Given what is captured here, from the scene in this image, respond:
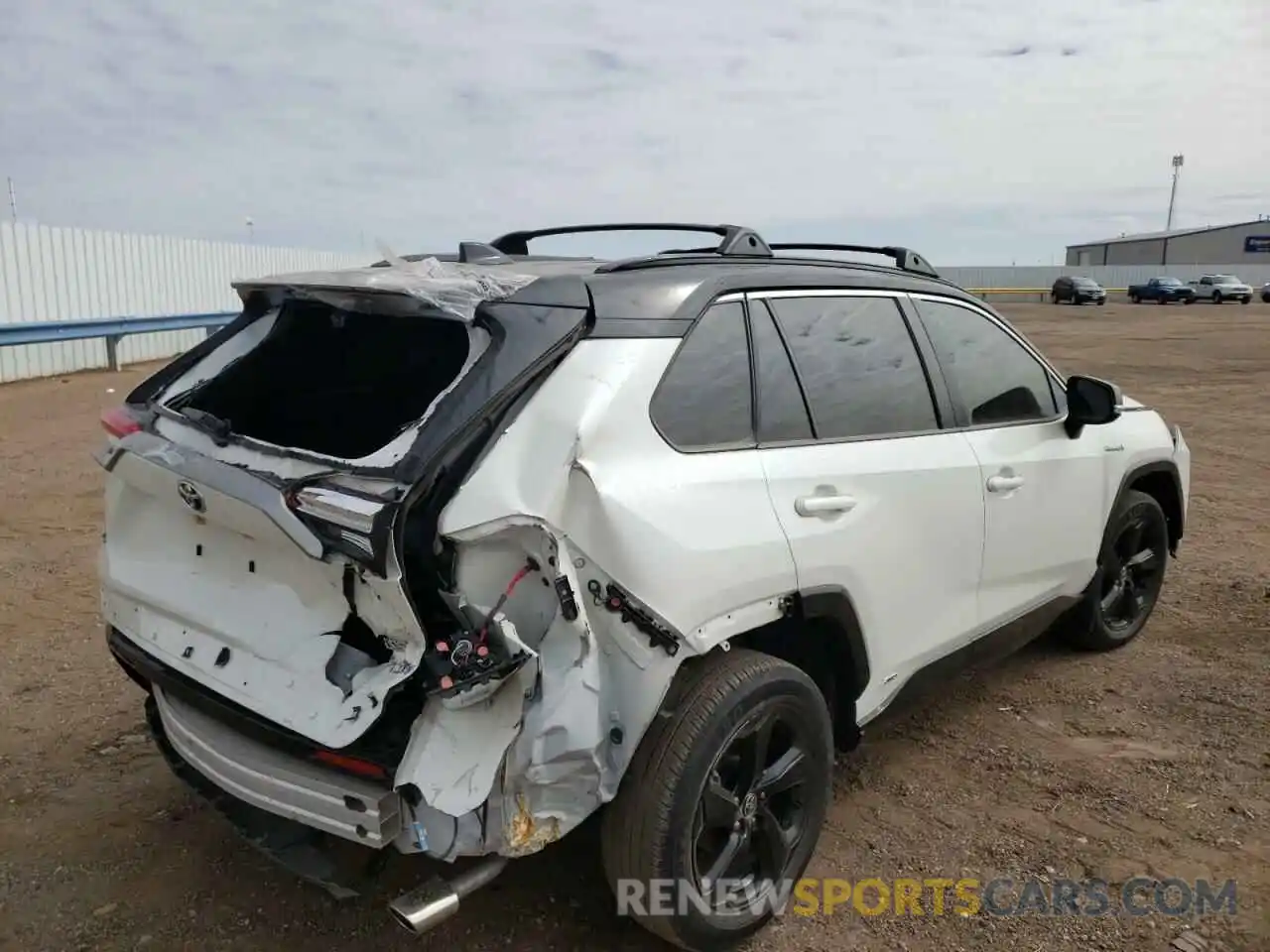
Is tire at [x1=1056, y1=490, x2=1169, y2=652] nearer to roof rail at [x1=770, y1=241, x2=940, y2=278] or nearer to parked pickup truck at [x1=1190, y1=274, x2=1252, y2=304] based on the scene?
roof rail at [x1=770, y1=241, x2=940, y2=278]

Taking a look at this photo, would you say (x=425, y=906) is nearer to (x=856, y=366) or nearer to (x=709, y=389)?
(x=709, y=389)

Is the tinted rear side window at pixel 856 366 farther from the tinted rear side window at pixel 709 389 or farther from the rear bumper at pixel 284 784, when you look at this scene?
the rear bumper at pixel 284 784

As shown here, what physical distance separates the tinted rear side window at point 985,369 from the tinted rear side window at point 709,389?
103 cm

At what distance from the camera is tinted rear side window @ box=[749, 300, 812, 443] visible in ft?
9.02

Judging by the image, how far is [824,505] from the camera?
2.72m

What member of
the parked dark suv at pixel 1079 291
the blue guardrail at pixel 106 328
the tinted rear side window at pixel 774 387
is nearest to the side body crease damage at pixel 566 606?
the tinted rear side window at pixel 774 387

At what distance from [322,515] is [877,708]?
1.84 meters

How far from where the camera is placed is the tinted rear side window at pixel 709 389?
2504 millimetres

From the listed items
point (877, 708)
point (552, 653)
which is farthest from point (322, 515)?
point (877, 708)

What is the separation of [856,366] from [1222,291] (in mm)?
49897

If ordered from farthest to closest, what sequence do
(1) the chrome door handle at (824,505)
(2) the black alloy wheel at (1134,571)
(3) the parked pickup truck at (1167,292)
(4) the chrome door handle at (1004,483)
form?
(3) the parked pickup truck at (1167,292) → (2) the black alloy wheel at (1134,571) → (4) the chrome door handle at (1004,483) → (1) the chrome door handle at (824,505)

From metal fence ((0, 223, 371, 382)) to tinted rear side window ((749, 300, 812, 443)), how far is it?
29.6ft

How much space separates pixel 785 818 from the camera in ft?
9.14

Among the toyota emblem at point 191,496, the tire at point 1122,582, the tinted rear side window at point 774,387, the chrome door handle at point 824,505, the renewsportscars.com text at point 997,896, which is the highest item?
the tinted rear side window at point 774,387
